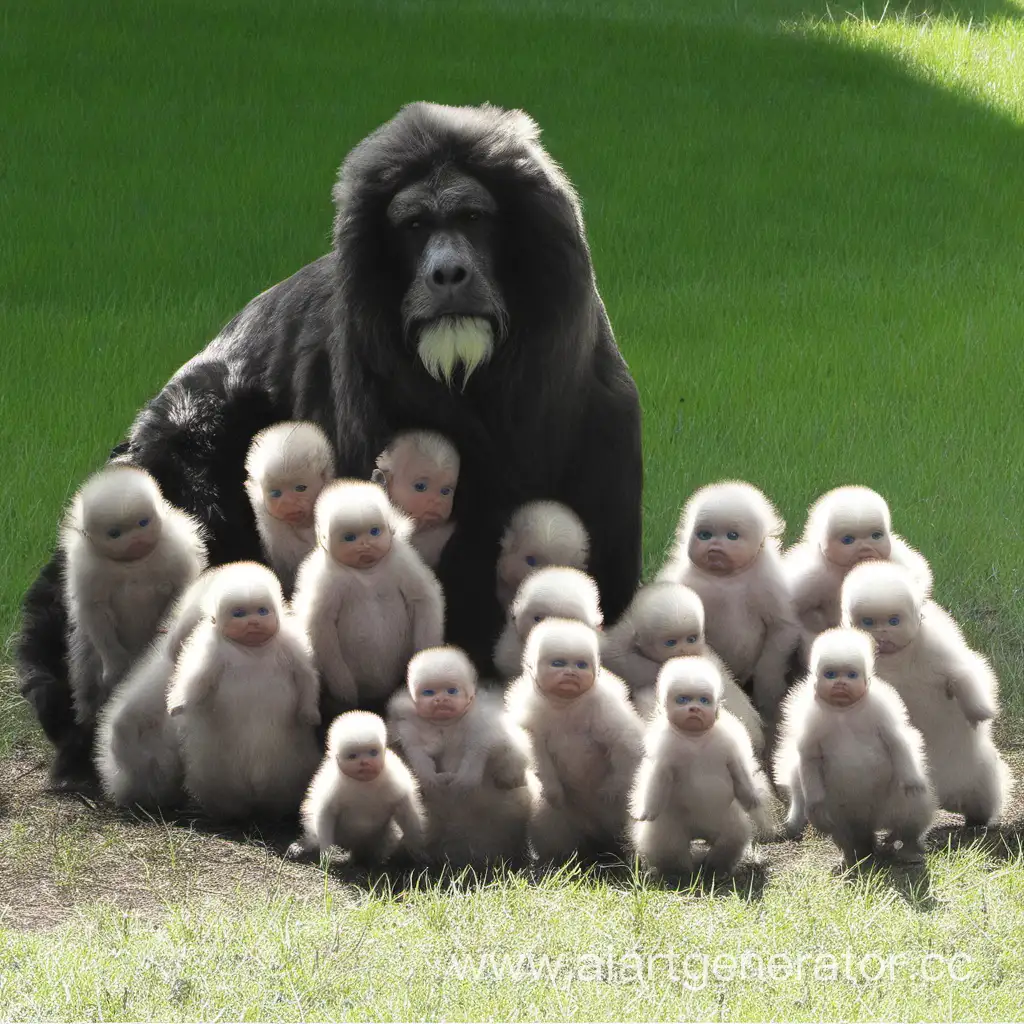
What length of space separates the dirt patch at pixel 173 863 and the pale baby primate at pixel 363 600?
0.54 meters

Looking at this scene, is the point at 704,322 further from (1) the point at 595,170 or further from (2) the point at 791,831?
(2) the point at 791,831

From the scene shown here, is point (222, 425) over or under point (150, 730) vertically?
over

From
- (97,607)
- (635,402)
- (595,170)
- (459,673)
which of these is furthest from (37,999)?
(595,170)

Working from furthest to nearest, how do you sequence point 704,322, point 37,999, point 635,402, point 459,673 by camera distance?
point 704,322
point 635,402
point 459,673
point 37,999

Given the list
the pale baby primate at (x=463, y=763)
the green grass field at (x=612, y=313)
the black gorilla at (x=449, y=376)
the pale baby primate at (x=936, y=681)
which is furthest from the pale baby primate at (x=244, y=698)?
the pale baby primate at (x=936, y=681)

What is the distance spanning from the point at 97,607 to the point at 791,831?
235 cm

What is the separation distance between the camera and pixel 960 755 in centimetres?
538

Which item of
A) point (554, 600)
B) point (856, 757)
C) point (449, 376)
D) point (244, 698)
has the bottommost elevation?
point (244, 698)

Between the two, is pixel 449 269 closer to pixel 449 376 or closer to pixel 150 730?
pixel 449 376

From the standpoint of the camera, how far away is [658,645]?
18.1 ft

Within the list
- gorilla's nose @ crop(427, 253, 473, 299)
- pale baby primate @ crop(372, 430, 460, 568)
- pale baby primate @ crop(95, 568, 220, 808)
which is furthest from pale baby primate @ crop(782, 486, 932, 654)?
pale baby primate @ crop(95, 568, 220, 808)

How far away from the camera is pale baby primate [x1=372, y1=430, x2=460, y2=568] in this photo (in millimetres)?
5773

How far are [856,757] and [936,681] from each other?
60cm

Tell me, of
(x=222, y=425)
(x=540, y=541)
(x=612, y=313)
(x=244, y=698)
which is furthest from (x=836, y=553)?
(x=612, y=313)
